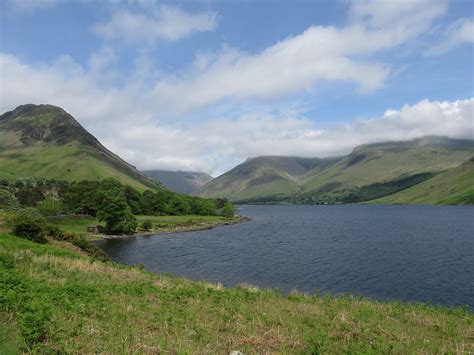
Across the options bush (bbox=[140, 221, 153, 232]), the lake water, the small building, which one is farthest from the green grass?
bush (bbox=[140, 221, 153, 232])

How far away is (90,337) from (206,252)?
298ft

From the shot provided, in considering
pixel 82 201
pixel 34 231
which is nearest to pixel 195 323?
pixel 34 231

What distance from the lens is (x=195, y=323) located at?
21016mm

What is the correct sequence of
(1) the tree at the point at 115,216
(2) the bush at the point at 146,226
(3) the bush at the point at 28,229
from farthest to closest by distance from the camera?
(2) the bush at the point at 146,226
(1) the tree at the point at 115,216
(3) the bush at the point at 28,229

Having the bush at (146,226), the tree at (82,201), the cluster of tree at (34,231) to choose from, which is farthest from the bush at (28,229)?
the tree at (82,201)

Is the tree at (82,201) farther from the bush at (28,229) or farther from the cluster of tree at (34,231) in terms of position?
the bush at (28,229)

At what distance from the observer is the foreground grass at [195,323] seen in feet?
54.1

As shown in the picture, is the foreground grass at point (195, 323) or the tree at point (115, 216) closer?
the foreground grass at point (195, 323)

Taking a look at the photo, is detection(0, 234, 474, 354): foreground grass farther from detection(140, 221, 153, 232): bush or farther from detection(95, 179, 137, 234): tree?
detection(140, 221, 153, 232): bush

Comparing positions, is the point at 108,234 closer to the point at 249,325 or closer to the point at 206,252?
A: the point at 206,252

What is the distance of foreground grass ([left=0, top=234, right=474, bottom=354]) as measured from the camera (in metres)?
16.5

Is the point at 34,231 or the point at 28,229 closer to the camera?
the point at 28,229

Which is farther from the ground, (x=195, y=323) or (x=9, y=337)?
(x=9, y=337)

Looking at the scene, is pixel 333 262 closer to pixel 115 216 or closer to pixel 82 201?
pixel 115 216
